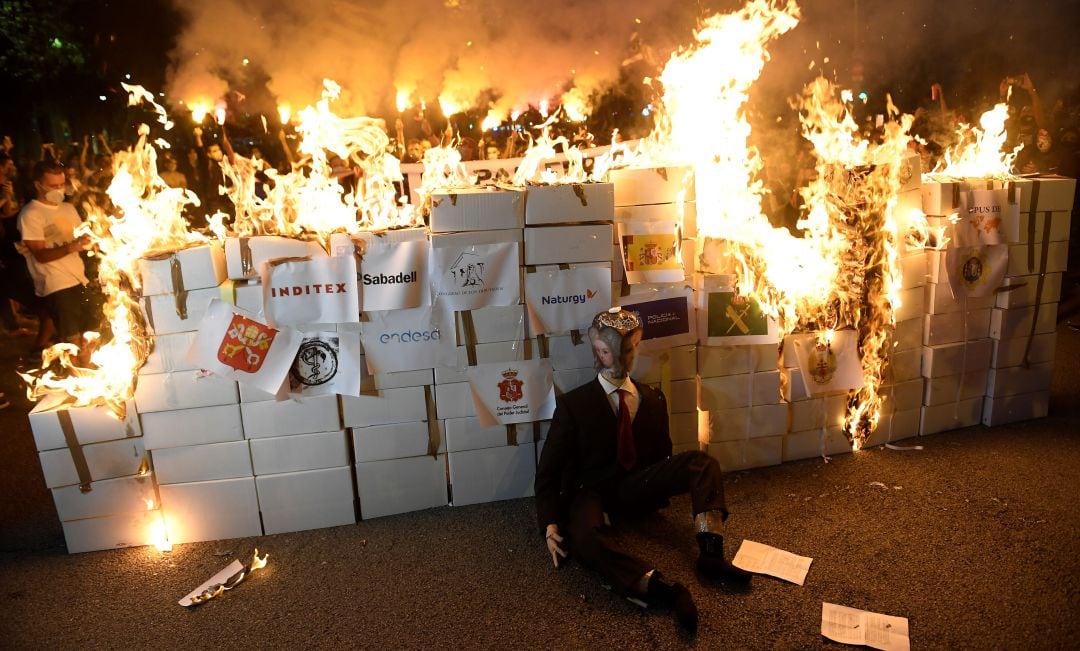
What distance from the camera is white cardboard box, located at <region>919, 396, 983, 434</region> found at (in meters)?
5.52

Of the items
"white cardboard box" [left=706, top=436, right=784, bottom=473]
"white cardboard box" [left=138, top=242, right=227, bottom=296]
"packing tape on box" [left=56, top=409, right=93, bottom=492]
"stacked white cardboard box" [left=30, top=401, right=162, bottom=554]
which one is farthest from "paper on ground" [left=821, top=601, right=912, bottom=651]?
"packing tape on box" [left=56, top=409, right=93, bottom=492]

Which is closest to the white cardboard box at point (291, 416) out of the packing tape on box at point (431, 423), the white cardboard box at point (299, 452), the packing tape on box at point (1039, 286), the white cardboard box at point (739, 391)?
the white cardboard box at point (299, 452)

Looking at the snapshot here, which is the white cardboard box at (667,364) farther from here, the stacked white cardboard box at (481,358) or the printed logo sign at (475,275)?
the printed logo sign at (475,275)

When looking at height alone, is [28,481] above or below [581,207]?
below

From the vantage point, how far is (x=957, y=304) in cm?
539

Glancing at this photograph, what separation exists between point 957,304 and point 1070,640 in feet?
9.01

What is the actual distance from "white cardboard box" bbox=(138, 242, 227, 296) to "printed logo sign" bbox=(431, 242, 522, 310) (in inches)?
51.8

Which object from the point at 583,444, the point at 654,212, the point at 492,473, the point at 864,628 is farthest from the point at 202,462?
the point at 864,628

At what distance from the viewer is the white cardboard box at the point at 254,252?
4.25m

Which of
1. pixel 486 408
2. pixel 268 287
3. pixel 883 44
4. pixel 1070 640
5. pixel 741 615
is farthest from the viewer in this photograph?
pixel 883 44

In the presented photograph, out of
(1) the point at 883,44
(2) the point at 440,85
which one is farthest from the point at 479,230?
(1) the point at 883,44

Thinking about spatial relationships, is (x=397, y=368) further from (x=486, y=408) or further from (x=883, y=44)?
(x=883, y=44)

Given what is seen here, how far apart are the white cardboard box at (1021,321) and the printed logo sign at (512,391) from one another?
3630 mm

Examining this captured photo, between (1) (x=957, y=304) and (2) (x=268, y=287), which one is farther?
(1) (x=957, y=304)
